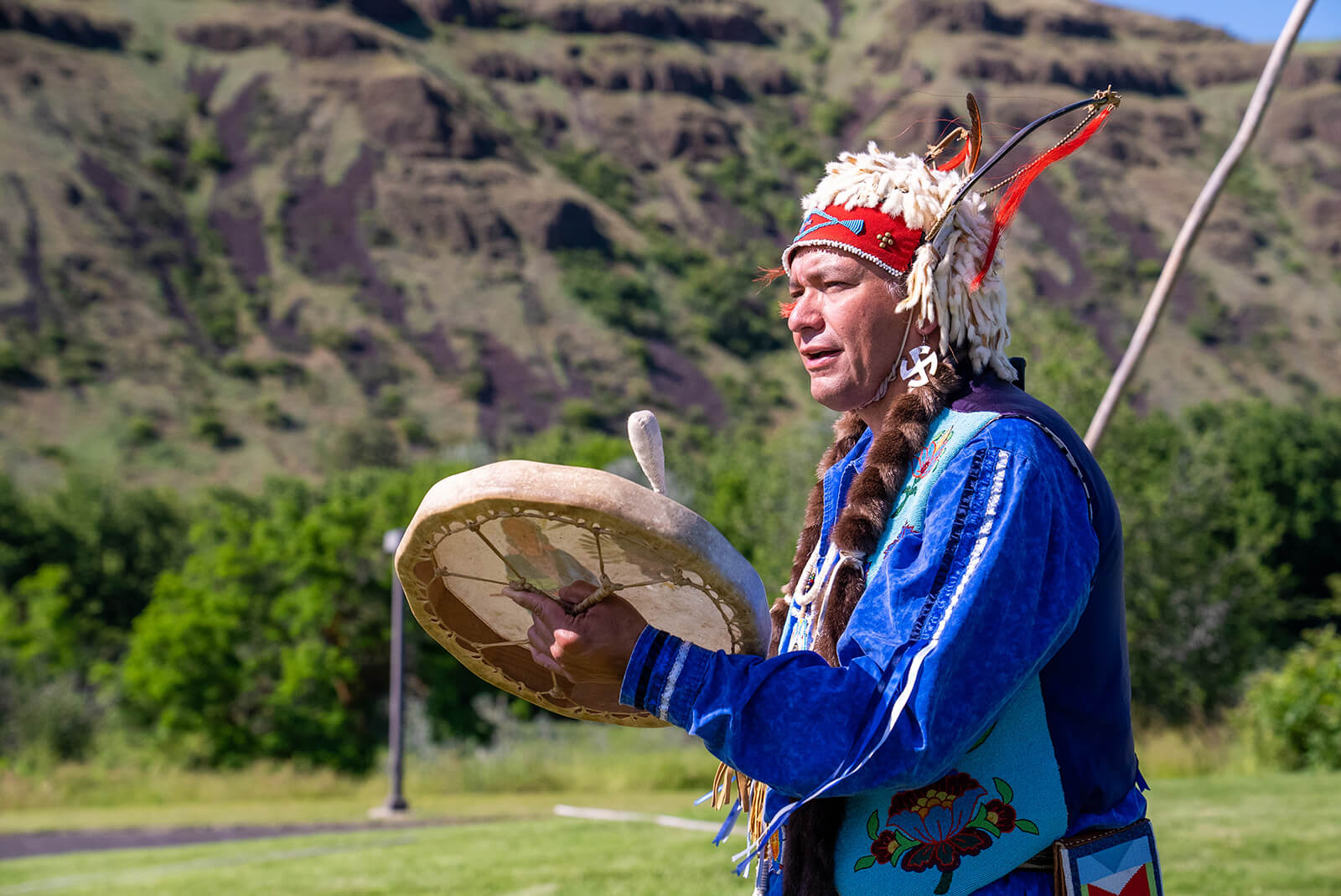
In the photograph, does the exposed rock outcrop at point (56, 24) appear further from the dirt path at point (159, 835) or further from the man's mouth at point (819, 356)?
the man's mouth at point (819, 356)

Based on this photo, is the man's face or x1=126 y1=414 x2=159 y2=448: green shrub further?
x1=126 y1=414 x2=159 y2=448: green shrub

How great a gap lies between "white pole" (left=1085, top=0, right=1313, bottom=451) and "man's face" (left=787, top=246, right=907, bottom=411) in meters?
3.14

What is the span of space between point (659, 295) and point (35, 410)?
4739 centimetres

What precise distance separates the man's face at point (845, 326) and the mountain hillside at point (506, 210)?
5843 cm

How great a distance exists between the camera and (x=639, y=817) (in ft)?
44.0

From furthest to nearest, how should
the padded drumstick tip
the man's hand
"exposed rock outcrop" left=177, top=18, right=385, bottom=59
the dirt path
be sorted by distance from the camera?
"exposed rock outcrop" left=177, top=18, right=385, bottom=59 < the dirt path < the padded drumstick tip < the man's hand

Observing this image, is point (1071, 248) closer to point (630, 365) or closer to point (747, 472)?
point (630, 365)

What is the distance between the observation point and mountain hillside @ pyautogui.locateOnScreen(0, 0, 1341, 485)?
7919 cm

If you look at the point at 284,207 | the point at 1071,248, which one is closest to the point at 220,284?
the point at 284,207

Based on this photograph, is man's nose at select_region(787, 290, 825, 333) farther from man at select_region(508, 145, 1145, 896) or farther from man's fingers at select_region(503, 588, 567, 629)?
man's fingers at select_region(503, 588, 567, 629)

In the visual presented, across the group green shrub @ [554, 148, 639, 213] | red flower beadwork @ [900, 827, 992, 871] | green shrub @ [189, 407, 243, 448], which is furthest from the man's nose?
green shrub @ [554, 148, 639, 213]

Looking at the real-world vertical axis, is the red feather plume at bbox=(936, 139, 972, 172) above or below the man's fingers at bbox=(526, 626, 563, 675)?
above

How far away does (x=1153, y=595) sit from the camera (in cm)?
2730

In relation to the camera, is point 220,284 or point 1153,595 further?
point 220,284
